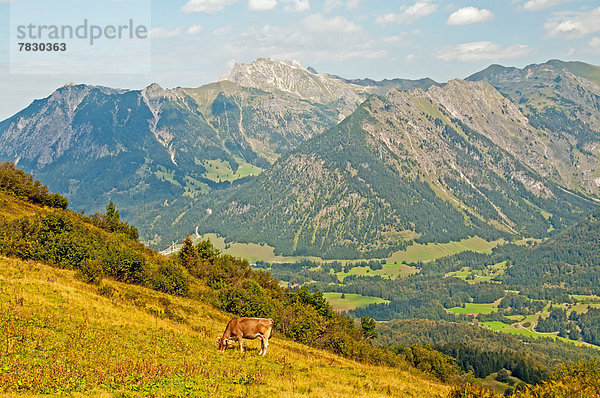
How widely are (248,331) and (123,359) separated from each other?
1028 cm

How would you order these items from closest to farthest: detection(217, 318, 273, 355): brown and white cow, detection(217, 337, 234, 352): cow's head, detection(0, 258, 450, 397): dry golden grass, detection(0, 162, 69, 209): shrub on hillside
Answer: detection(0, 258, 450, 397): dry golden grass → detection(217, 318, 273, 355): brown and white cow → detection(217, 337, 234, 352): cow's head → detection(0, 162, 69, 209): shrub on hillside

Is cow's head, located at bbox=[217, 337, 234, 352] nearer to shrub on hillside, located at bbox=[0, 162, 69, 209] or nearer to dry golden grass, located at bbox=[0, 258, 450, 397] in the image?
dry golden grass, located at bbox=[0, 258, 450, 397]

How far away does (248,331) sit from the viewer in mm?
36625

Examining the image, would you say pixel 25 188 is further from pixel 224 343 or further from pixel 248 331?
pixel 248 331

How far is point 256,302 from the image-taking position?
81688mm

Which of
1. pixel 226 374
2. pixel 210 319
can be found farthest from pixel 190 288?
pixel 226 374

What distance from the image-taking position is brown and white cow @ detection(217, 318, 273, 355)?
36469mm

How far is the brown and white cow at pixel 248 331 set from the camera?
1436 inches

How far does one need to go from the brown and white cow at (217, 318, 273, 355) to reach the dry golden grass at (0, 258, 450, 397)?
99 cm

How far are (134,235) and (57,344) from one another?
90.1 m

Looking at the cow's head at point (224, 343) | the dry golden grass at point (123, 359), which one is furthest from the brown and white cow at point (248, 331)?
the dry golden grass at point (123, 359)

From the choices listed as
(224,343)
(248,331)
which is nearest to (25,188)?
(224,343)

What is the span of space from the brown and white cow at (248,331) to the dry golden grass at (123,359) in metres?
0.99

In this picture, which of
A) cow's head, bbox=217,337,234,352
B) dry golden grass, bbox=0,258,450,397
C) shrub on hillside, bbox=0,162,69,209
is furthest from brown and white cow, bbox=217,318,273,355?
shrub on hillside, bbox=0,162,69,209
